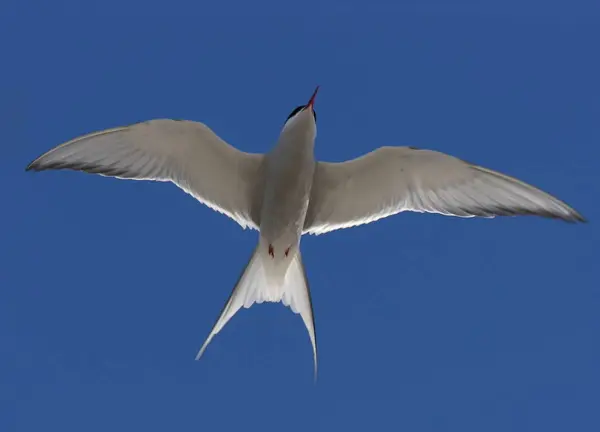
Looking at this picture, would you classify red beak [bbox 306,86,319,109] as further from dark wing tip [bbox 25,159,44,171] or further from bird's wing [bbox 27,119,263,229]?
dark wing tip [bbox 25,159,44,171]

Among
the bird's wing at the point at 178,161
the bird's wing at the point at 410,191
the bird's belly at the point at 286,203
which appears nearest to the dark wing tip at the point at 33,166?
the bird's wing at the point at 178,161

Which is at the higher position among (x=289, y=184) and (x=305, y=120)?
(x=305, y=120)

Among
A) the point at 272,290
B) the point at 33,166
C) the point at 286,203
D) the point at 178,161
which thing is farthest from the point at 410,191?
the point at 33,166

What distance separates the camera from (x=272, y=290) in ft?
30.5

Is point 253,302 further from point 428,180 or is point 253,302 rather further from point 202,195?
point 428,180

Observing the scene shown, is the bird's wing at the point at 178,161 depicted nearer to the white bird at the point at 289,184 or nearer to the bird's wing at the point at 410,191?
the white bird at the point at 289,184

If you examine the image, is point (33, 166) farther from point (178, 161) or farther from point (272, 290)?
point (272, 290)

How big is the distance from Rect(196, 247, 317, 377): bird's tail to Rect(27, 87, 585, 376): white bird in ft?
0.03

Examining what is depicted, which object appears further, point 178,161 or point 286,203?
point 178,161

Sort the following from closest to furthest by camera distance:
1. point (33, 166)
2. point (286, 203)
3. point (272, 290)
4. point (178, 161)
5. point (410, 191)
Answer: point (33, 166), point (286, 203), point (178, 161), point (410, 191), point (272, 290)

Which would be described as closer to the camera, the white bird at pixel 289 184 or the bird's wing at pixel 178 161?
the bird's wing at pixel 178 161

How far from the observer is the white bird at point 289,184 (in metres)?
8.55

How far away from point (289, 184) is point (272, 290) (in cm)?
125

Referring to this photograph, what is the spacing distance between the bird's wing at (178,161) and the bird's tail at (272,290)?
482 mm
